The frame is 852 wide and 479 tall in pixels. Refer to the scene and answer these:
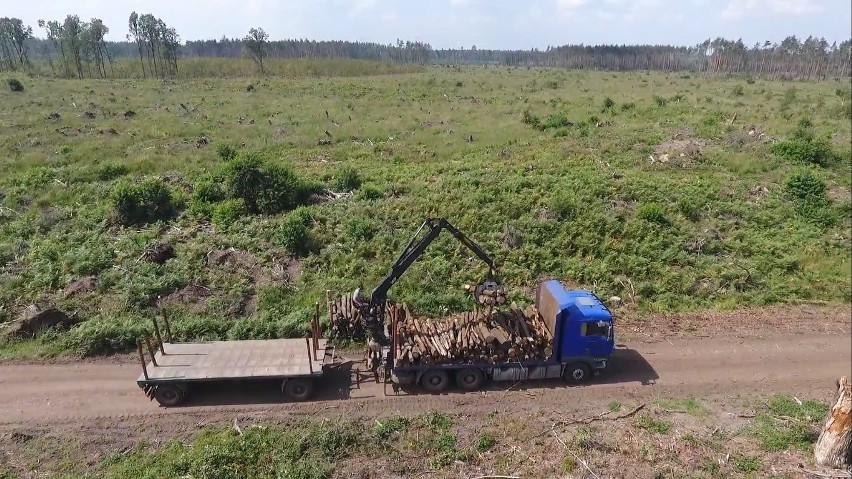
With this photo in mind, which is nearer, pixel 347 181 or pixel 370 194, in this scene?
pixel 370 194

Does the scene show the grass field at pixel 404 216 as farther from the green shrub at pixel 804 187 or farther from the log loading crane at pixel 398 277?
the log loading crane at pixel 398 277

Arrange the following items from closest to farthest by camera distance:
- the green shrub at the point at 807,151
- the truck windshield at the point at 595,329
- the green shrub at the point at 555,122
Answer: the truck windshield at the point at 595,329, the green shrub at the point at 807,151, the green shrub at the point at 555,122

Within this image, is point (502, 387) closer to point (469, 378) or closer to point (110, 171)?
point (469, 378)

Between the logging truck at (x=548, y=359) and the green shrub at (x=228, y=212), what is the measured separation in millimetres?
12911

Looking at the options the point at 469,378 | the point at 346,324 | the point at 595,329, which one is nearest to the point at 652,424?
the point at 595,329

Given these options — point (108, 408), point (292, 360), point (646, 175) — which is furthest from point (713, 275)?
point (108, 408)

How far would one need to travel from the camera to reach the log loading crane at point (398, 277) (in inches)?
618

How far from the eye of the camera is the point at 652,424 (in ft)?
45.7

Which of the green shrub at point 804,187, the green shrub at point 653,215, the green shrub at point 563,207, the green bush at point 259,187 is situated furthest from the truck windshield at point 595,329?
the green shrub at point 804,187

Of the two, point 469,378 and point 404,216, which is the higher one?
point 404,216

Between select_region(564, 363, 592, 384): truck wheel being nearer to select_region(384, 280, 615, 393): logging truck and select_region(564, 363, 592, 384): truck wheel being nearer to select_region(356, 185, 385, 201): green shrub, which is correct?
select_region(384, 280, 615, 393): logging truck

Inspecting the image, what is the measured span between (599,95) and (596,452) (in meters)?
55.5

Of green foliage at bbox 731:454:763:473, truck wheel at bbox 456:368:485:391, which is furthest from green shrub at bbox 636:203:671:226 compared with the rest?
green foliage at bbox 731:454:763:473

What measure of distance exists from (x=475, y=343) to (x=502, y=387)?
1.65 m
